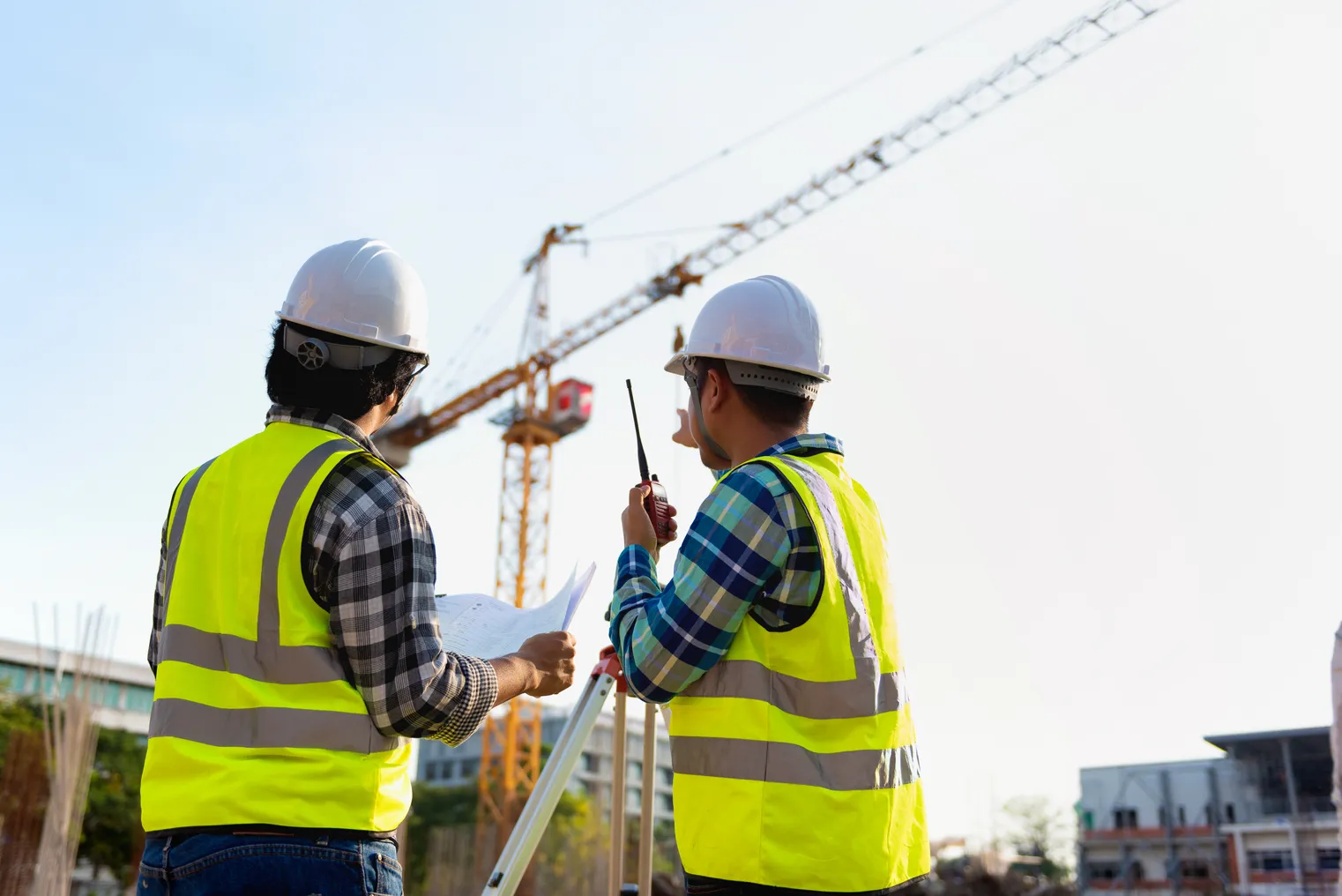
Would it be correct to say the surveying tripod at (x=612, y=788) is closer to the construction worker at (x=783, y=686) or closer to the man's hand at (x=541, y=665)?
the man's hand at (x=541, y=665)

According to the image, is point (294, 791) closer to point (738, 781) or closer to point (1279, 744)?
point (738, 781)

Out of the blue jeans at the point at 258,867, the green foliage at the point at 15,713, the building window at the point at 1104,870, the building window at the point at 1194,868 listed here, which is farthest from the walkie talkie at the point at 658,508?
the building window at the point at 1104,870

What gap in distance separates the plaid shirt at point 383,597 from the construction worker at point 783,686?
0.40 m

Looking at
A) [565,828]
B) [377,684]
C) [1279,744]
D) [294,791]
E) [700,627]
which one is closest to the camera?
[294,791]

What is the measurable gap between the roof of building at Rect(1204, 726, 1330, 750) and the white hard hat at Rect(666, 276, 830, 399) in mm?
48919

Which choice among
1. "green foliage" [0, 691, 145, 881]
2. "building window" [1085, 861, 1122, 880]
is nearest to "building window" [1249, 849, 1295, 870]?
"building window" [1085, 861, 1122, 880]

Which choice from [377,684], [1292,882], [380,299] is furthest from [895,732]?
[1292,882]

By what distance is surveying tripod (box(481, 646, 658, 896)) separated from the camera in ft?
9.73

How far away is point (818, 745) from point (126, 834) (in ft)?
122

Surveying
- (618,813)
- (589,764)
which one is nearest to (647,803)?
(618,813)

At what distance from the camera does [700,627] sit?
2174 mm

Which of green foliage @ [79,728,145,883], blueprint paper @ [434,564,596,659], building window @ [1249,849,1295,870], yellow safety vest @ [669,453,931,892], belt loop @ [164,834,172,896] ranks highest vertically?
blueprint paper @ [434,564,596,659]

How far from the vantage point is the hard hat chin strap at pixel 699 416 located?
262 cm

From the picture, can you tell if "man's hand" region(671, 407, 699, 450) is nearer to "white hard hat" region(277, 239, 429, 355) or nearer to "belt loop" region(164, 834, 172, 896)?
"white hard hat" region(277, 239, 429, 355)
